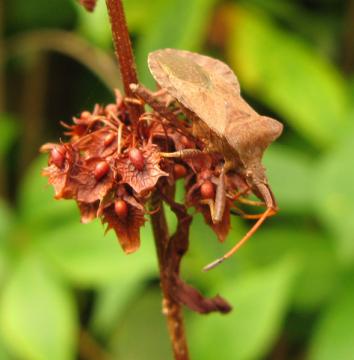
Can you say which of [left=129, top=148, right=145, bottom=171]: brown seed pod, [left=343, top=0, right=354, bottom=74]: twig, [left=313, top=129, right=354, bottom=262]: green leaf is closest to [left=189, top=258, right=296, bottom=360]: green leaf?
[left=313, top=129, right=354, bottom=262]: green leaf

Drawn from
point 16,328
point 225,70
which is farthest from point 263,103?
point 225,70

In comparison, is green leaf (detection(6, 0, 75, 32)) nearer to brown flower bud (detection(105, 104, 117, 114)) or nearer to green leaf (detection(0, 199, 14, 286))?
green leaf (detection(0, 199, 14, 286))

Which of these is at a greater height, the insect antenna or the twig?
the insect antenna

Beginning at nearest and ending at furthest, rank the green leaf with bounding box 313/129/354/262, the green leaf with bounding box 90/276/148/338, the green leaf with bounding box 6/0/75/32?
the green leaf with bounding box 313/129/354/262 < the green leaf with bounding box 90/276/148/338 < the green leaf with bounding box 6/0/75/32

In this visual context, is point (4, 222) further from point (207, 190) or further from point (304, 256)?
point (207, 190)

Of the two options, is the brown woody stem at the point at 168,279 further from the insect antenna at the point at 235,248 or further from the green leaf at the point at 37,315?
the green leaf at the point at 37,315

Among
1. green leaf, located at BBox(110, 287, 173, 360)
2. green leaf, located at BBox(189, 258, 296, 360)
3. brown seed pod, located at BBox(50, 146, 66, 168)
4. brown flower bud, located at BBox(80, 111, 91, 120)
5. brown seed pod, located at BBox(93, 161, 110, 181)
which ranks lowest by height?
green leaf, located at BBox(110, 287, 173, 360)

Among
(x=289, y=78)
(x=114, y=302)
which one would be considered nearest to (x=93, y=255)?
(x=114, y=302)
